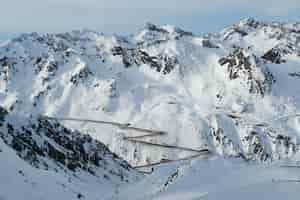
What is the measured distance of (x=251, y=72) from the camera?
183875mm

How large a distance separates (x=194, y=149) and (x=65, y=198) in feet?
390

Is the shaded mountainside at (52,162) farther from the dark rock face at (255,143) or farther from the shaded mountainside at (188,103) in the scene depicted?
the dark rock face at (255,143)

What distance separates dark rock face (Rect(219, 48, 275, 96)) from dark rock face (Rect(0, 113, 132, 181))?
131 metres

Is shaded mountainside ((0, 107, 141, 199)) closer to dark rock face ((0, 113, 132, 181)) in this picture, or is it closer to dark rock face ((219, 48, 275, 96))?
dark rock face ((0, 113, 132, 181))

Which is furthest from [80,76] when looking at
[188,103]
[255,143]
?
[255,143]

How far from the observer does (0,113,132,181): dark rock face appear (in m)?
35.7

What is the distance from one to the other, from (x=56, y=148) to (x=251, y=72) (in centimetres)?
14687

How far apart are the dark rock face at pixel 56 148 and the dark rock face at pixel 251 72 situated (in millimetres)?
131300

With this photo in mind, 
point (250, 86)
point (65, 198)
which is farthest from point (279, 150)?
point (65, 198)

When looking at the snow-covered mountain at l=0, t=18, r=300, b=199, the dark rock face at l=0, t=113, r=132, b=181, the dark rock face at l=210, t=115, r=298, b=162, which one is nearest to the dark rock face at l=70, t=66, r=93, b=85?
the snow-covered mountain at l=0, t=18, r=300, b=199

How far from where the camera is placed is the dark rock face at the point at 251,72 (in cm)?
18162

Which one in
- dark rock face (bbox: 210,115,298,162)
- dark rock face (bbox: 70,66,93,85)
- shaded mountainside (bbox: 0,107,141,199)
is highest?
dark rock face (bbox: 70,66,93,85)

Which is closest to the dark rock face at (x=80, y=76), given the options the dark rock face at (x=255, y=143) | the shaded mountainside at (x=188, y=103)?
the shaded mountainside at (x=188, y=103)

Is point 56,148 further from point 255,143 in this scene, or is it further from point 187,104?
point 187,104
